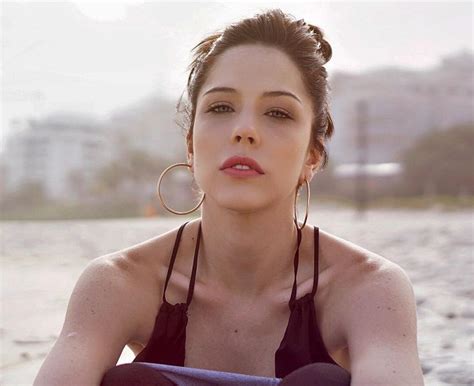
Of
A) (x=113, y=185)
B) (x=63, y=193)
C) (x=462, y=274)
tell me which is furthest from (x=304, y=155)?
(x=63, y=193)

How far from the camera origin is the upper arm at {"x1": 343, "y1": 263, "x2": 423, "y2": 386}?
172 cm

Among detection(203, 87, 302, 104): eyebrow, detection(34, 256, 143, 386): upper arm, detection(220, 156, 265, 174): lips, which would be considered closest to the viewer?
detection(34, 256, 143, 386): upper arm

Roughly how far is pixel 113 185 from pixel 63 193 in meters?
7.59

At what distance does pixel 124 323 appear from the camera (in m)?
2.05

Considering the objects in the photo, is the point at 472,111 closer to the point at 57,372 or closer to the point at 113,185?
the point at 113,185

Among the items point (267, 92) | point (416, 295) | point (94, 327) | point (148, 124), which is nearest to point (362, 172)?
point (416, 295)

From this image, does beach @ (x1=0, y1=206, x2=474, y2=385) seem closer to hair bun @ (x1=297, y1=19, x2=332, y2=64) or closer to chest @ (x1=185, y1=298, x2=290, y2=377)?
chest @ (x1=185, y1=298, x2=290, y2=377)

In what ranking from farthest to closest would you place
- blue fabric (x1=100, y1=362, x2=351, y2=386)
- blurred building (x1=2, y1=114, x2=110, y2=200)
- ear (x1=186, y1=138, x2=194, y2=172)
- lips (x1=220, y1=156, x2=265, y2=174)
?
blurred building (x1=2, y1=114, x2=110, y2=200) → ear (x1=186, y1=138, x2=194, y2=172) → lips (x1=220, y1=156, x2=265, y2=174) → blue fabric (x1=100, y1=362, x2=351, y2=386)

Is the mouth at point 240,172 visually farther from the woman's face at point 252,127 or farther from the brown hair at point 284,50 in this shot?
the brown hair at point 284,50

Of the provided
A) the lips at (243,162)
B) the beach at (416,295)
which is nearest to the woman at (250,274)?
the lips at (243,162)

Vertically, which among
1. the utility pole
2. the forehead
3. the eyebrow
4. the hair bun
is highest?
the hair bun

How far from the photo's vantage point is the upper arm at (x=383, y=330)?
172cm

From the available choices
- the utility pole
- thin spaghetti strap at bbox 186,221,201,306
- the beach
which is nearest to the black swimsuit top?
thin spaghetti strap at bbox 186,221,201,306

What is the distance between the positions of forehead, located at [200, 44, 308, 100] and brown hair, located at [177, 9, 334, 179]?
0.04 meters
